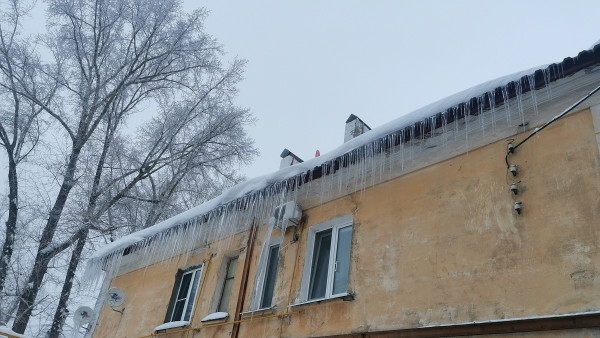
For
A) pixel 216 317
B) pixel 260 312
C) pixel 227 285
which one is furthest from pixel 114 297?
pixel 260 312

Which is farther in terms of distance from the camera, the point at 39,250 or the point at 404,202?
the point at 39,250

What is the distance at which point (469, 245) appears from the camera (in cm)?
406

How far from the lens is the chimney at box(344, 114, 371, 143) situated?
7668 millimetres

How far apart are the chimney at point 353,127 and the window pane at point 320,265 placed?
238 centimetres

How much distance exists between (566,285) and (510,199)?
2.94ft

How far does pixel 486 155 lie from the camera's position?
14.3 feet

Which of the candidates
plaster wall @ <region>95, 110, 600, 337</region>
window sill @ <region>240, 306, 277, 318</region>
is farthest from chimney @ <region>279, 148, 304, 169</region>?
window sill @ <region>240, 306, 277, 318</region>

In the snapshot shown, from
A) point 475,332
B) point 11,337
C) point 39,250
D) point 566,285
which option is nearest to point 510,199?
point 566,285

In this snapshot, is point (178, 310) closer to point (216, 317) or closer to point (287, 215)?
point (216, 317)

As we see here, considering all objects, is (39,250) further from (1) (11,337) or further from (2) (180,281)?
(2) (180,281)

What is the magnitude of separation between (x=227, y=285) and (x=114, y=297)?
2.41 meters

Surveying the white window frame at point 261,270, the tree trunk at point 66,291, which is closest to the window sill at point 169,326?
the white window frame at point 261,270

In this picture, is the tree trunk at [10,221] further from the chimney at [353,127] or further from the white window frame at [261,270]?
the chimney at [353,127]

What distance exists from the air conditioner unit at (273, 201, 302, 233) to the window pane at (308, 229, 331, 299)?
1.21 ft
